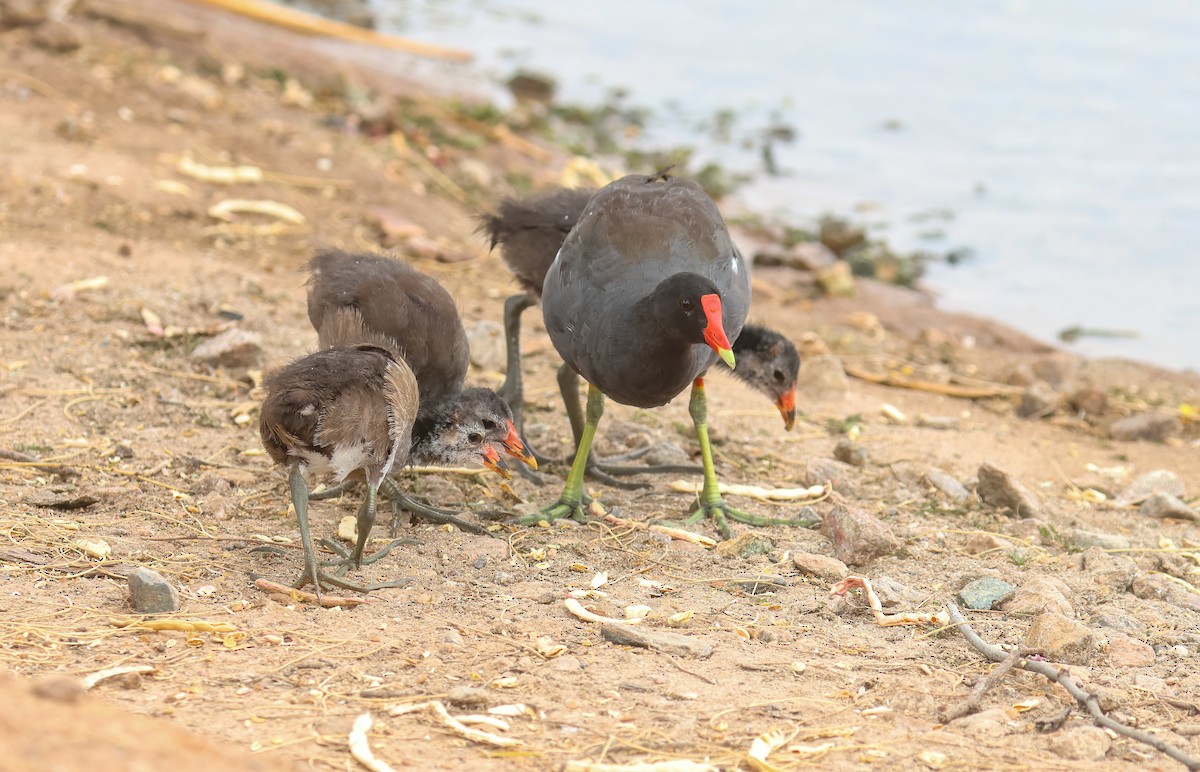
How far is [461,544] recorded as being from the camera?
4.87m

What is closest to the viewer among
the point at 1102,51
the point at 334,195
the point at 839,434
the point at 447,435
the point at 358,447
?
the point at 358,447

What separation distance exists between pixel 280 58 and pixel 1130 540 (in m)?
9.39

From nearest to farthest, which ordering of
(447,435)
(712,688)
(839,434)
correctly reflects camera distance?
(712,688)
(447,435)
(839,434)

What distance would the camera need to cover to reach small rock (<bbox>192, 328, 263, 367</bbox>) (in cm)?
617

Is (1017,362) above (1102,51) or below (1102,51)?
below

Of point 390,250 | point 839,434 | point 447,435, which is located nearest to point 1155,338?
point 839,434

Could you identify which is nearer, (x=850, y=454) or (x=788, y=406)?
(x=850, y=454)

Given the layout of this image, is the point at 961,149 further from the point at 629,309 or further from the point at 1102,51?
the point at 629,309

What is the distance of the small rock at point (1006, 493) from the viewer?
5.59 metres

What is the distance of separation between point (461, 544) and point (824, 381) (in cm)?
303

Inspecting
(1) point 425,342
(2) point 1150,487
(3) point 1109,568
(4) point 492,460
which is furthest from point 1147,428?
(1) point 425,342

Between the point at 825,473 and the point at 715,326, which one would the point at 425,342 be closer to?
the point at 715,326

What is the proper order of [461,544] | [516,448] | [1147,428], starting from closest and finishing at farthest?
[461,544] → [516,448] → [1147,428]

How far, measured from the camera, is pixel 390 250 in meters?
8.08
